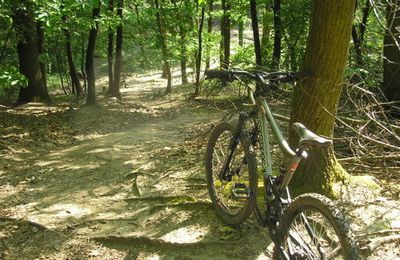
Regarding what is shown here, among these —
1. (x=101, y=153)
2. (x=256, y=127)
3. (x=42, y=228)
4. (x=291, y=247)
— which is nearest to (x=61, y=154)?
(x=101, y=153)

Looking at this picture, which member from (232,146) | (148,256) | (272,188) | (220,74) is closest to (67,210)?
(148,256)

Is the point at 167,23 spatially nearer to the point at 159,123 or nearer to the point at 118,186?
the point at 159,123

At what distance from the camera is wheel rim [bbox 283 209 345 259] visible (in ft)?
8.69

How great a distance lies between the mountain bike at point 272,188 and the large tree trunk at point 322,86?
7.5 inches

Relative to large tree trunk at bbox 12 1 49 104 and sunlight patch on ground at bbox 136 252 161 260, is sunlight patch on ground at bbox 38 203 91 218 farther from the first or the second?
large tree trunk at bbox 12 1 49 104

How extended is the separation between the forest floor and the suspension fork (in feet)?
1.62

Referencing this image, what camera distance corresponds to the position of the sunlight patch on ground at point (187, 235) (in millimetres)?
3986

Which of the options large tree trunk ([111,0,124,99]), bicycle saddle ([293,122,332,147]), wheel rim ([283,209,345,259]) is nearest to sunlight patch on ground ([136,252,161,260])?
wheel rim ([283,209,345,259])

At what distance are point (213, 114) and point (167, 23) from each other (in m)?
5.90

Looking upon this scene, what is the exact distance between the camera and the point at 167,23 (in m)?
16.5

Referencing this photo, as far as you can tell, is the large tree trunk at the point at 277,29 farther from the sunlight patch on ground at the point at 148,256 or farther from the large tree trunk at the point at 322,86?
the sunlight patch on ground at the point at 148,256

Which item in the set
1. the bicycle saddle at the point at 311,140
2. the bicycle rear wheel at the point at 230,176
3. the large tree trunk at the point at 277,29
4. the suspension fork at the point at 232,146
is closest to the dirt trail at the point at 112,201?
the bicycle rear wheel at the point at 230,176

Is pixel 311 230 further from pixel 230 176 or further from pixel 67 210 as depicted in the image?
pixel 67 210

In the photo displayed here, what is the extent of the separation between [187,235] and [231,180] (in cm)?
70
